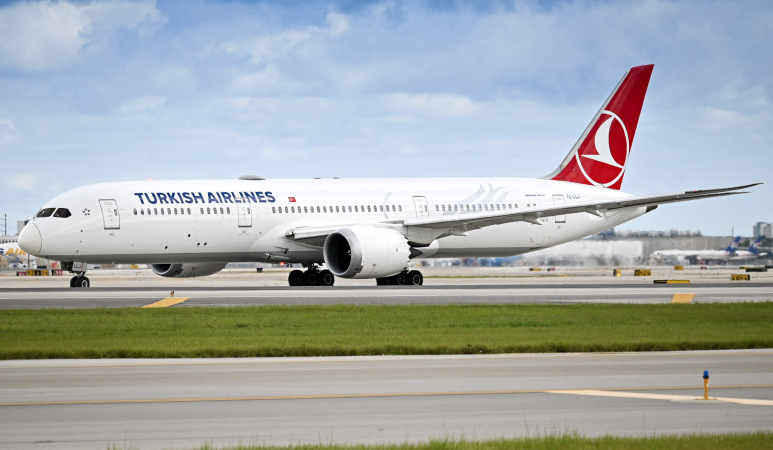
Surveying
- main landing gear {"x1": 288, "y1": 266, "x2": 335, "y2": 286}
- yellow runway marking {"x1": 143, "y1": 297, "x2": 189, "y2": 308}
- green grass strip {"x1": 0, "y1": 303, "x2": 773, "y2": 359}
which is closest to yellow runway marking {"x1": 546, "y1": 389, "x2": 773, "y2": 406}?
green grass strip {"x1": 0, "y1": 303, "x2": 773, "y2": 359}

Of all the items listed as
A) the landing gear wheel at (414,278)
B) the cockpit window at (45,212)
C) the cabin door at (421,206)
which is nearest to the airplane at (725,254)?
the cabin door at (421,206)

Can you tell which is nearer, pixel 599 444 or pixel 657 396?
pixel 599 444

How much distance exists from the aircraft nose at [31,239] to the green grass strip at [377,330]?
10.7m

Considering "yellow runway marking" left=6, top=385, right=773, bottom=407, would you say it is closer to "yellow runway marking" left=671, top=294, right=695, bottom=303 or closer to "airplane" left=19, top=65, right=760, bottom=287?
"yellow runway marking" left=671, top=294, right=695, bottom=303

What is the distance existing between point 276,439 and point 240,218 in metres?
28.3

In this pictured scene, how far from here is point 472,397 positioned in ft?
39.4

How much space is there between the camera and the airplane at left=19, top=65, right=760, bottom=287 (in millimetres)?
35562

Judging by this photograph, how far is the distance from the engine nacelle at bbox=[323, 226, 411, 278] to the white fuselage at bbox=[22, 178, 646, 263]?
193 cm

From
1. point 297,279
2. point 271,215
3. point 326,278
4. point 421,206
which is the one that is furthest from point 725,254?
point 271,215

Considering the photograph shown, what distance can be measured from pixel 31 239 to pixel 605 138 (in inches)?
962

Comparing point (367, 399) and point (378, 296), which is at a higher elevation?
point (378, 296)

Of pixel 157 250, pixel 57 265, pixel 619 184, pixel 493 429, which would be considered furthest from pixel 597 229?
pixel 57 265

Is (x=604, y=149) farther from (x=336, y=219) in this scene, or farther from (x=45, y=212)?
(x=45, y=212)

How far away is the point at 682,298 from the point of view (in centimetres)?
2981
